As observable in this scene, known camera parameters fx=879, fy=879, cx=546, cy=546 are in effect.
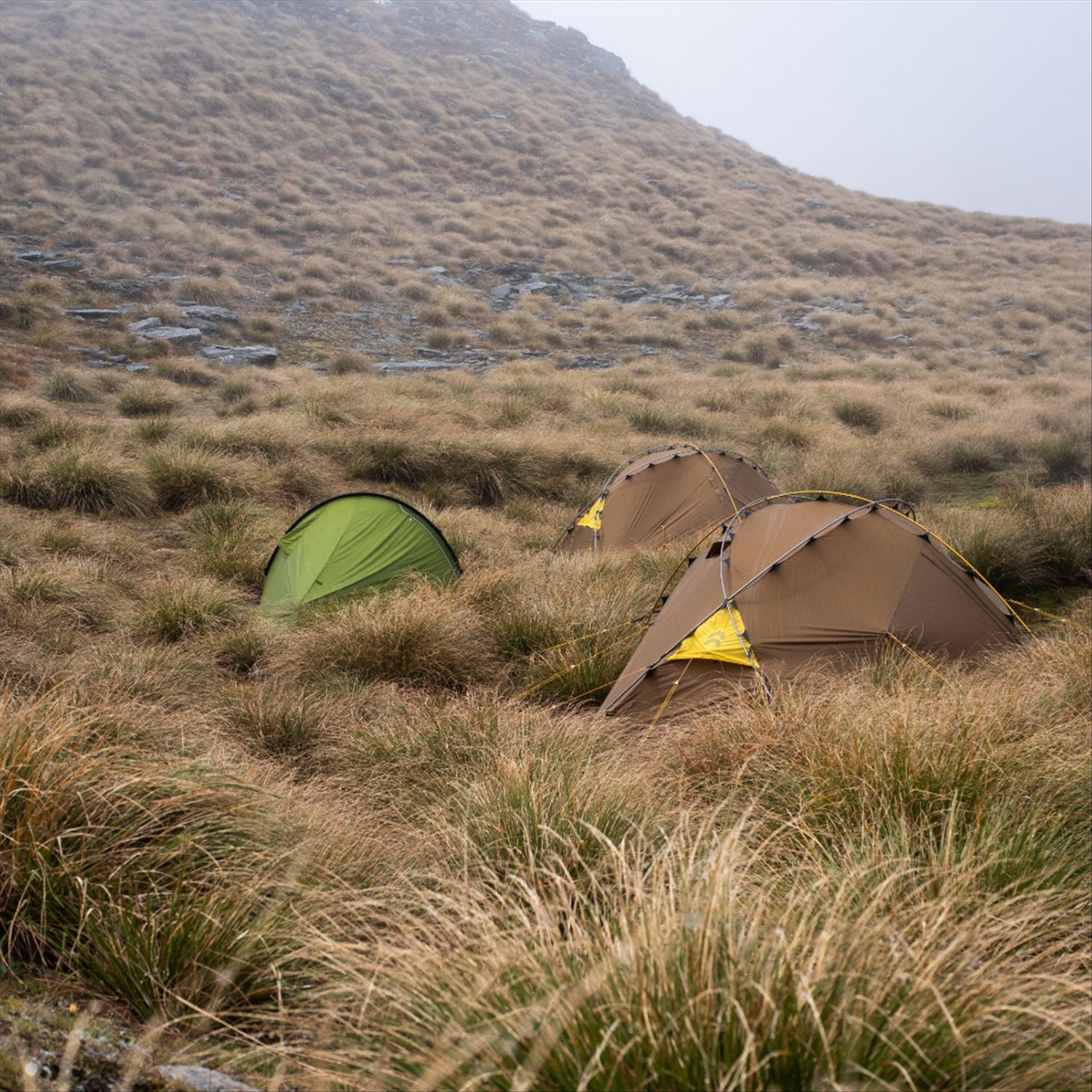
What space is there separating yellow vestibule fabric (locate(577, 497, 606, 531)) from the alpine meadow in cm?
9

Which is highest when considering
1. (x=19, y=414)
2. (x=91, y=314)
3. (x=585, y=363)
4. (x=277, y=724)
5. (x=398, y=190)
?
(x=398, y=190)

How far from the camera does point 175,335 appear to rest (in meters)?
17.2

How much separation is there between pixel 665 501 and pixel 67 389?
951cm

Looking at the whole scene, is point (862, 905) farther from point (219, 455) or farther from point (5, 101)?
point (5, 101)

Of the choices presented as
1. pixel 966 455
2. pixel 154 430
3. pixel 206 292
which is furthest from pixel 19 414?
pixel 966 455

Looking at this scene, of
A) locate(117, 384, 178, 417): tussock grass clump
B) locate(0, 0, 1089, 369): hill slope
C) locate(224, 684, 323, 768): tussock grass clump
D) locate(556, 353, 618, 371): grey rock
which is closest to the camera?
locate(224, 684, 323, 768): tussock grass clump

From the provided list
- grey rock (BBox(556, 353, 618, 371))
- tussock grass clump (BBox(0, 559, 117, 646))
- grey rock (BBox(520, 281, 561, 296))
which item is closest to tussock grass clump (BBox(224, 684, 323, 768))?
tussock grass clump (BBox(0, 559, 117, 646))

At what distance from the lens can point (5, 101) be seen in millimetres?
26031

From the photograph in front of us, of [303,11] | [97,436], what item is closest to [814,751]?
[97,436]

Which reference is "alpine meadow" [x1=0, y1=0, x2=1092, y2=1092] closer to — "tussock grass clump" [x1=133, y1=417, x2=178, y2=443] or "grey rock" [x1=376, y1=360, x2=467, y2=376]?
"tussock grass clump" [x1=133, y1=417, x2=178, y2=443]

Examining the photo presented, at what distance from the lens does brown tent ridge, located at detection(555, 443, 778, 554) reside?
9289 millimetres

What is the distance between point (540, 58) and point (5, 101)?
2937 cm

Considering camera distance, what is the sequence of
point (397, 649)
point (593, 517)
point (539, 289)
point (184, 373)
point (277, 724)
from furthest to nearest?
1. point (539, 289)
2. point (184, 373)
3. point (593, 517)
4. point (397, 649)
5. point (277, 724)

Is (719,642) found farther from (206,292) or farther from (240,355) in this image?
(206,292)
